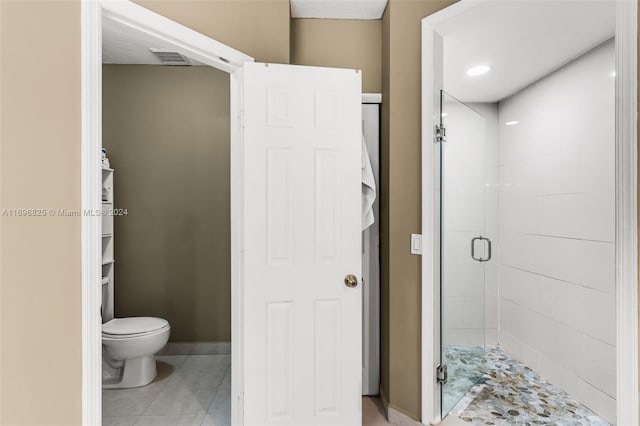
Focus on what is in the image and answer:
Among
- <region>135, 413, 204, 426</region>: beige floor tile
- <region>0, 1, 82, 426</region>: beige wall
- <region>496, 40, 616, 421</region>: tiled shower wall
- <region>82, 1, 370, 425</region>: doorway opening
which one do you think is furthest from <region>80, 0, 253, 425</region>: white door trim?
<region>496, 40, 616, 421</region>: tiled shower wall

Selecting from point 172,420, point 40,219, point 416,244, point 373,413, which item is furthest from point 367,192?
point 172,420

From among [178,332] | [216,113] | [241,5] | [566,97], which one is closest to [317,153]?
[241,5]

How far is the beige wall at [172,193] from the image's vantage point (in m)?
Result: 3.24

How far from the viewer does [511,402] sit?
8.05 ft

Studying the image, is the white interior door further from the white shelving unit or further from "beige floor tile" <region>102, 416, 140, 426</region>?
the white shelving unit

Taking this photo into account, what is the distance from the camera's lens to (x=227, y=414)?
2307 mm

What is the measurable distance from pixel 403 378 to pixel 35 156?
206 centimetres

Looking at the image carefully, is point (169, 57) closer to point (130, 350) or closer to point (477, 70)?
point (130, 350)

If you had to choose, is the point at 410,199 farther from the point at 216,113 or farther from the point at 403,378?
the point at 216,113

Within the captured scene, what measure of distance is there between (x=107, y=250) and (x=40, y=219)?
85.1 inches

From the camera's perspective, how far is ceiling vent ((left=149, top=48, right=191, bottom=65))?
116 inches

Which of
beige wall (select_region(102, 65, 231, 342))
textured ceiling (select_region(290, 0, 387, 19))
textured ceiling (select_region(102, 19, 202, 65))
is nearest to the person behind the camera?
textured ceiling (select_region(290, 0, 387, 19))

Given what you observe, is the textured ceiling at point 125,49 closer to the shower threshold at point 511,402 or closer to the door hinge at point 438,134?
the door hinge at point 438,134

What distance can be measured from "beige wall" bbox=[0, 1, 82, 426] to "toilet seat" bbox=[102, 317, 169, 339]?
131 centimetres
